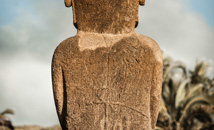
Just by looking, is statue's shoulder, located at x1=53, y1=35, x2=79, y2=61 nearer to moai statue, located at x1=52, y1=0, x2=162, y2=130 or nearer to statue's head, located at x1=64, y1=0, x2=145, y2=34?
moai statue, located at x1=52, y1=0, x2=162, y2=130

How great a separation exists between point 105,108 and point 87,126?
243mm

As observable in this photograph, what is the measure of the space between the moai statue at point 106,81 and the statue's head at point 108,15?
12 cm

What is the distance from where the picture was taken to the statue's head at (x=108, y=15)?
10.3ft

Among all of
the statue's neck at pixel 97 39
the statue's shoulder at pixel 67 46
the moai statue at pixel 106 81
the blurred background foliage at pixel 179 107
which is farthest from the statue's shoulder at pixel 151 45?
the blurred background foliage at pixel 179 107

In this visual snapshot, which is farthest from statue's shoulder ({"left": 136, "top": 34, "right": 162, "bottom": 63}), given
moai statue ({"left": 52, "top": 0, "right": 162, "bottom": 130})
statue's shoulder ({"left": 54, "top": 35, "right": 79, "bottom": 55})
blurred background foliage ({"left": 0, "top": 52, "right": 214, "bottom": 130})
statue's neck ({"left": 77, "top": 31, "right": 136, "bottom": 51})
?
blurred background foliage ({"left": 0, "top": 52, "right": 214, "bottom": 130})

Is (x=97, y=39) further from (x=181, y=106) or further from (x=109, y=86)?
(x=181, y=106)

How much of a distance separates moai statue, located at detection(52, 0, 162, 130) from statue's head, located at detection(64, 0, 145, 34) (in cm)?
12

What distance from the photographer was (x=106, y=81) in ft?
9.81

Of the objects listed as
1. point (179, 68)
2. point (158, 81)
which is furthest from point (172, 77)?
point (158, 81)

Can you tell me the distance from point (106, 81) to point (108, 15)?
2.23ft

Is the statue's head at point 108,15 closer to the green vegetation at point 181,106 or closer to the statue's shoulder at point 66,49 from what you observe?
the statue's shoulder at point 66,49

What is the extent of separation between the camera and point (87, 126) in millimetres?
2961

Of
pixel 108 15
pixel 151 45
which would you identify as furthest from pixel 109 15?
pixel 151 45

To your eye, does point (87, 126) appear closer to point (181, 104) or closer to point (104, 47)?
point (104, 47)
